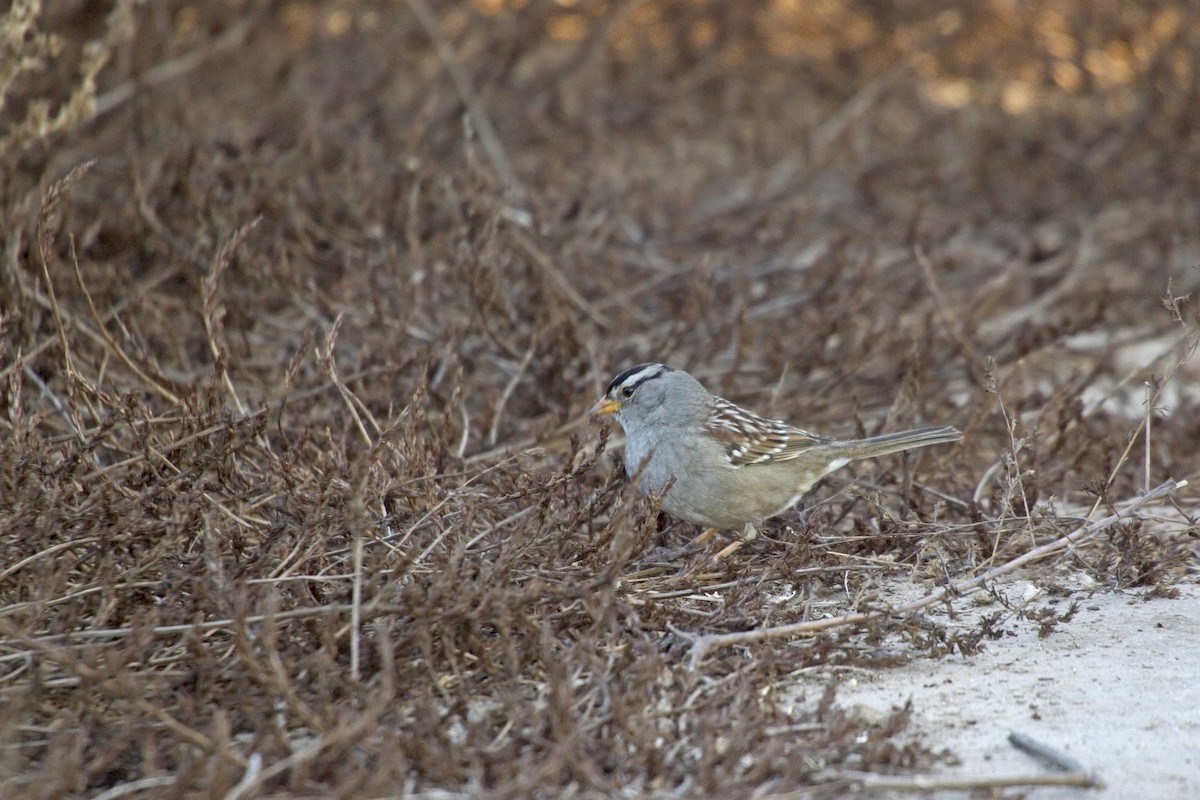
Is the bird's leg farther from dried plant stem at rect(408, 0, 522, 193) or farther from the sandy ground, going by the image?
dried plant stem at rect(408, 0, 522, 193)

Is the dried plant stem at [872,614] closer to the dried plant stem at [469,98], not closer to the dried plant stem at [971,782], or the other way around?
the dried plant stem at [971,782]

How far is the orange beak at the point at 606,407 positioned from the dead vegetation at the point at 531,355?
0.17 m

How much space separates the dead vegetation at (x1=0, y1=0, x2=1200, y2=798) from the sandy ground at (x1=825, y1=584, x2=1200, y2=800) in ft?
0.46

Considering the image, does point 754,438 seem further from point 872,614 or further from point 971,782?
point 971,782

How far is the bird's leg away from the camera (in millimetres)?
4630

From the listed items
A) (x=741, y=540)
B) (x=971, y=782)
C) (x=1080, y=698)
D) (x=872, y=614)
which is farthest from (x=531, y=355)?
(x=971, y=782)

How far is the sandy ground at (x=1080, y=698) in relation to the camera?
3.29 m

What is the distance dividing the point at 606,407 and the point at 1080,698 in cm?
196

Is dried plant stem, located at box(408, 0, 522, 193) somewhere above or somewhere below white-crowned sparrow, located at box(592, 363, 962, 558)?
above

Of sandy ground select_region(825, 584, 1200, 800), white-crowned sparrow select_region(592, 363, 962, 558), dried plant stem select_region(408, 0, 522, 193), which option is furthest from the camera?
dried plant stem select_region(408, 0, 522, 193)

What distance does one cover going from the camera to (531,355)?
5602 mm

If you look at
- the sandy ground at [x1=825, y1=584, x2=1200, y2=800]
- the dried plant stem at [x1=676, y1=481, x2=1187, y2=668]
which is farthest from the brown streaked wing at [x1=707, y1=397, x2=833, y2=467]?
the sandy ground at [x1=825, y1=584, x2=1200, y2=800]

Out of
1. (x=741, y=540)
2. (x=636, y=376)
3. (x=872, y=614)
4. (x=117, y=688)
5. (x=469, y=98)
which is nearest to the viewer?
(x=117, y=688)

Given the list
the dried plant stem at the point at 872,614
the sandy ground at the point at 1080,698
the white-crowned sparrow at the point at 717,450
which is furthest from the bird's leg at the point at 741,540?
the sandy ground at the point at 1080,698
